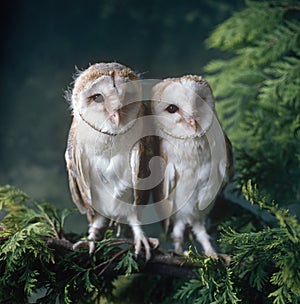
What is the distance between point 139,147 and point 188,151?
74 mm

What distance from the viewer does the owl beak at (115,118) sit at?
0.60 m

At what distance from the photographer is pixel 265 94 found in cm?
99

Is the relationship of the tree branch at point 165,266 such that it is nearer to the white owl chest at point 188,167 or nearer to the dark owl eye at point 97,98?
the white owl chest at point 188,167

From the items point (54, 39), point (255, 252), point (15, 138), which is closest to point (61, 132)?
point (15, 138)

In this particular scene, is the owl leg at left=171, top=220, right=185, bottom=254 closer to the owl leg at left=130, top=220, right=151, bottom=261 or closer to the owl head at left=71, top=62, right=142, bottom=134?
the owl leg at left=130, top=220, right=151, bottom=261

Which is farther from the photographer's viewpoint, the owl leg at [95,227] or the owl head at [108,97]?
the owl leg at [95,227]

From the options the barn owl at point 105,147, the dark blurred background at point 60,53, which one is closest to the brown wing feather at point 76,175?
the barn owl at point 105,147

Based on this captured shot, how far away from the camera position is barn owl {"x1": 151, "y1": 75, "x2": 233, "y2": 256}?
639 millimetres

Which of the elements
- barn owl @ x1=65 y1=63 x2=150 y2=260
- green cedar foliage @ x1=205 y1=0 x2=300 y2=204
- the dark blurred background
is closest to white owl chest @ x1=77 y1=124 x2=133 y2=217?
barn owl @ x1=65 y1=63 x2=150 y2=260

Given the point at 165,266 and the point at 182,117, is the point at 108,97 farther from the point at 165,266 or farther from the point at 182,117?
the point at 165,266

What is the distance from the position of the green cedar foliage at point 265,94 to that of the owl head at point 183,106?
259mm

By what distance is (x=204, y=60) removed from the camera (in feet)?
4.73

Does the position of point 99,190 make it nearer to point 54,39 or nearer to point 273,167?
point 273,167

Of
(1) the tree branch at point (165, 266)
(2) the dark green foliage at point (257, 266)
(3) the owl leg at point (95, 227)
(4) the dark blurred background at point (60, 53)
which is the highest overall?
(4) the dark blurred background at point (60, 53)
